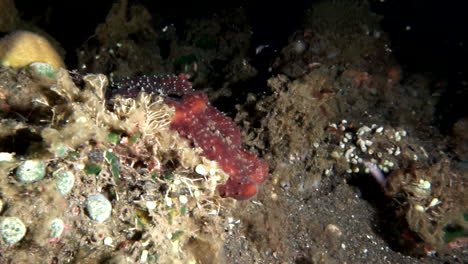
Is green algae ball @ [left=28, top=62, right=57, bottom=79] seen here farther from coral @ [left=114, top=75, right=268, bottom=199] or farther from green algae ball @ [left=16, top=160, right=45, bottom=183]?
green algae ball @ [left=16, top=160, right=45, bottom=183]

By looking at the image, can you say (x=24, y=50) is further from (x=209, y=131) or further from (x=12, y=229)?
(x=12, y=229)

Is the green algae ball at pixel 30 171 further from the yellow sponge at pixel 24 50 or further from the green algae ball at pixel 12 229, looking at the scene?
the yellow sponge at pixel 24 50

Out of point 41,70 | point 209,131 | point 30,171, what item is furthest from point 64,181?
point 209,131

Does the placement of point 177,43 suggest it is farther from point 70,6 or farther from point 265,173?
point 265,173

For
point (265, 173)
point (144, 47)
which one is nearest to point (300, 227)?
point (265, 173)

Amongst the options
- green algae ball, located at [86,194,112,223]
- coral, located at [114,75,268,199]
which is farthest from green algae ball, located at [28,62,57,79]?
green algae ball, located at [86,194,112,223]

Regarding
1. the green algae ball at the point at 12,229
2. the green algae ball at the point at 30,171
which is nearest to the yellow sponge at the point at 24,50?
the green algae ball at the point at 30,171

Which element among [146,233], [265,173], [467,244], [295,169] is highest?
[146,233]
